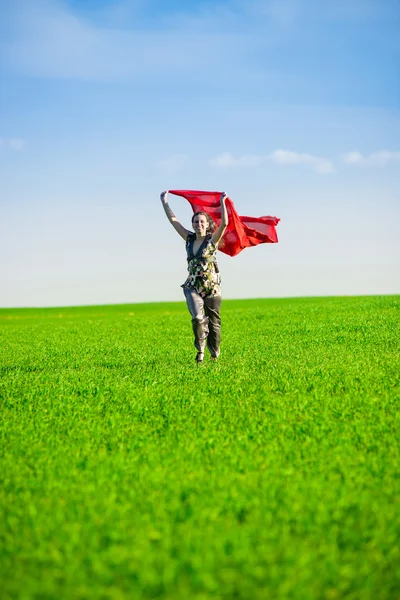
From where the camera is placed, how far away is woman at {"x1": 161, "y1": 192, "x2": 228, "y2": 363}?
14.7m

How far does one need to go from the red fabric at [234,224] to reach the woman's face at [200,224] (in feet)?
3.45

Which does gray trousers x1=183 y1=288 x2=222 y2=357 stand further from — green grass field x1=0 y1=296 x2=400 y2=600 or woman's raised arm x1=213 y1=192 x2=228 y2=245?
woman's raised arm x1=213 y1=192 x2=228 y2=245

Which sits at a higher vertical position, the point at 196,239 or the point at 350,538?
the point at 196,239

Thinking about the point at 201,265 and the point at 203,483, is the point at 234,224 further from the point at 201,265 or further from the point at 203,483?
the point at 203,483

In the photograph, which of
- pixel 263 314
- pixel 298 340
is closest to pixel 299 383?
pixel 298 340

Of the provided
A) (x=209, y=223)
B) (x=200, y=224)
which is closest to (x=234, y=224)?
(x=209, y=223)

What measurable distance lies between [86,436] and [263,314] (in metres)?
24.3

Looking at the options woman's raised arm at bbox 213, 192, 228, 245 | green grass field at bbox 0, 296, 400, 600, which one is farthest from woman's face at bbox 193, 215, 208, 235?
green grass field at bbox 0, 296, 400, 600

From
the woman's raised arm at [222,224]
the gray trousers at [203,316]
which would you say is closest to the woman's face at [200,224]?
the woman's raised arm at [222,224]

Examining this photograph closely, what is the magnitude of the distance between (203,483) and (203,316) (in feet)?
27.0

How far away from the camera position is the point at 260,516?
6148 mm

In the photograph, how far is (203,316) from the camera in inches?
597

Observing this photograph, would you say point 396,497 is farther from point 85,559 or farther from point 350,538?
point 85,559

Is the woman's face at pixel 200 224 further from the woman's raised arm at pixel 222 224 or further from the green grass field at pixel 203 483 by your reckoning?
the green grass field at pixel 203 483
